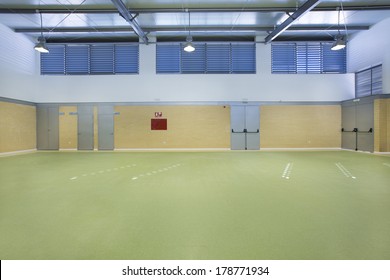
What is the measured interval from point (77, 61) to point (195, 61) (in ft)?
22.9

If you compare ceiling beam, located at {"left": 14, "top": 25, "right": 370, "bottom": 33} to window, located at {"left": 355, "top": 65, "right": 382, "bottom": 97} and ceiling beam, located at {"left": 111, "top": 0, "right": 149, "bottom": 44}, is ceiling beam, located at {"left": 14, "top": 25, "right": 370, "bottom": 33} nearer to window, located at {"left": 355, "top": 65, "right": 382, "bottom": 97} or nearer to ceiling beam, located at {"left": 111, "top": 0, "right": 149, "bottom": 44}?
ceiling beam, located at {"left": 111, "top": 0, "right": 149, "bottom": 44}

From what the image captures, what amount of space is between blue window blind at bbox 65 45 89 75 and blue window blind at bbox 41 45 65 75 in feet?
1.02

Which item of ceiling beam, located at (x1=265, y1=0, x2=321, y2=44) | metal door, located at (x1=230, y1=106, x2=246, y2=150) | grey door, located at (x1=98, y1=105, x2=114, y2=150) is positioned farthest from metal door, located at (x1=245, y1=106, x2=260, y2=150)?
grey door, located at (x1=98, y1=105, x2=114, y2=150)

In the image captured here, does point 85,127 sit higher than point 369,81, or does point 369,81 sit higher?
point 369,81

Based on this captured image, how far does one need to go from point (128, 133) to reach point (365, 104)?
42.2ft

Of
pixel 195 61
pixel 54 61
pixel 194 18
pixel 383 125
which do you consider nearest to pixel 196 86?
pixel 195 61

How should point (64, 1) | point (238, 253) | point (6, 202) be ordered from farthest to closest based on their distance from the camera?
point (64, 1) < point (6, 202) < point (238, 253)

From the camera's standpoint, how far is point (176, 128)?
42.9ft

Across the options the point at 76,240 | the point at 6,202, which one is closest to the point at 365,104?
the point at 76,240

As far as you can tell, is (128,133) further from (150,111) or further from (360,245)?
(360,245)

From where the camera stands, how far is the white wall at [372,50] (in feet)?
35.6

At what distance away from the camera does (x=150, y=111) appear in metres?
13.1

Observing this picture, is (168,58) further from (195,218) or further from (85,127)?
(195,218)

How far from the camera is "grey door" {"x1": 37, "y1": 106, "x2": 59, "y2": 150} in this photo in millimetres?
13148
